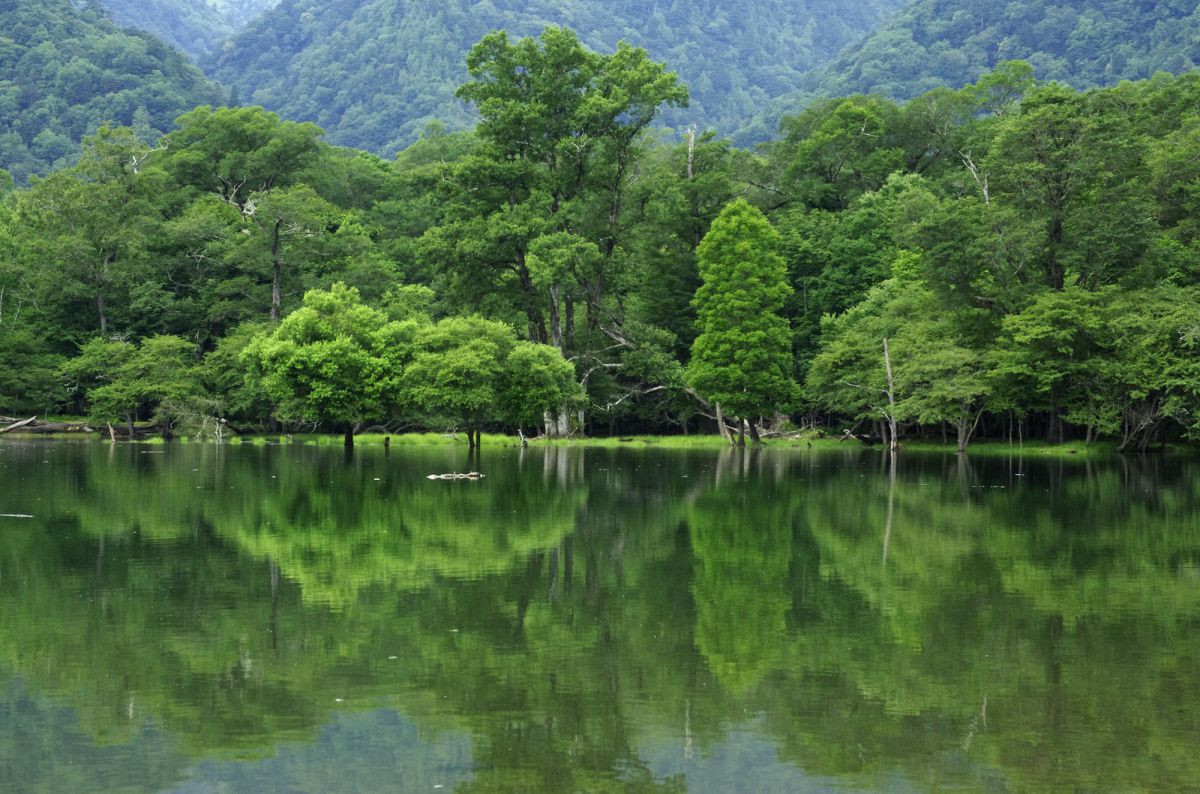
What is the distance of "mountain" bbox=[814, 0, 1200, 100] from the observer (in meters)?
130

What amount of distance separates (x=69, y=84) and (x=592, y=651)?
145m

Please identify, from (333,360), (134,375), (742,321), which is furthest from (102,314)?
(742,321)

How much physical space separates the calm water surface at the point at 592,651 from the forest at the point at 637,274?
3187cm

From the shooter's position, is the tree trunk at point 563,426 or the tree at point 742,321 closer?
the tree at point 742,321

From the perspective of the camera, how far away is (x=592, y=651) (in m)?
11.1

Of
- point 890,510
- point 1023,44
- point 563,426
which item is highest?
point 1023,44

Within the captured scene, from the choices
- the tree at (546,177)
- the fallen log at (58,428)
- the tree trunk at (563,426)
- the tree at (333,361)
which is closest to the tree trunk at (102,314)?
the fallen log at (58,428)

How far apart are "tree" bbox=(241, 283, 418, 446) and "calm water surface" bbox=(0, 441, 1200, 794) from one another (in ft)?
102

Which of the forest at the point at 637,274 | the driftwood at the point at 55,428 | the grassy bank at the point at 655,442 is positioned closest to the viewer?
the forest at the point at 637,274

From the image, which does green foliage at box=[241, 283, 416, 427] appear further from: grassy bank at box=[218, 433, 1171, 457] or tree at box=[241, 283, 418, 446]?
grassy bank at box=[218, 433, 1171, 457]

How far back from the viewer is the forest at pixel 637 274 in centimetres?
5425

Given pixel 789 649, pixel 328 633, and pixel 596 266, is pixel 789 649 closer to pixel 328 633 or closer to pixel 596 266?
pixel 328 633

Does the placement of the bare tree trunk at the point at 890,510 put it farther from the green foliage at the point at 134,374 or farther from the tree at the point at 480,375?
the green foliage at the point at 134,374

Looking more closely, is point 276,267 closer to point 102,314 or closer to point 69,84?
point 102,314
